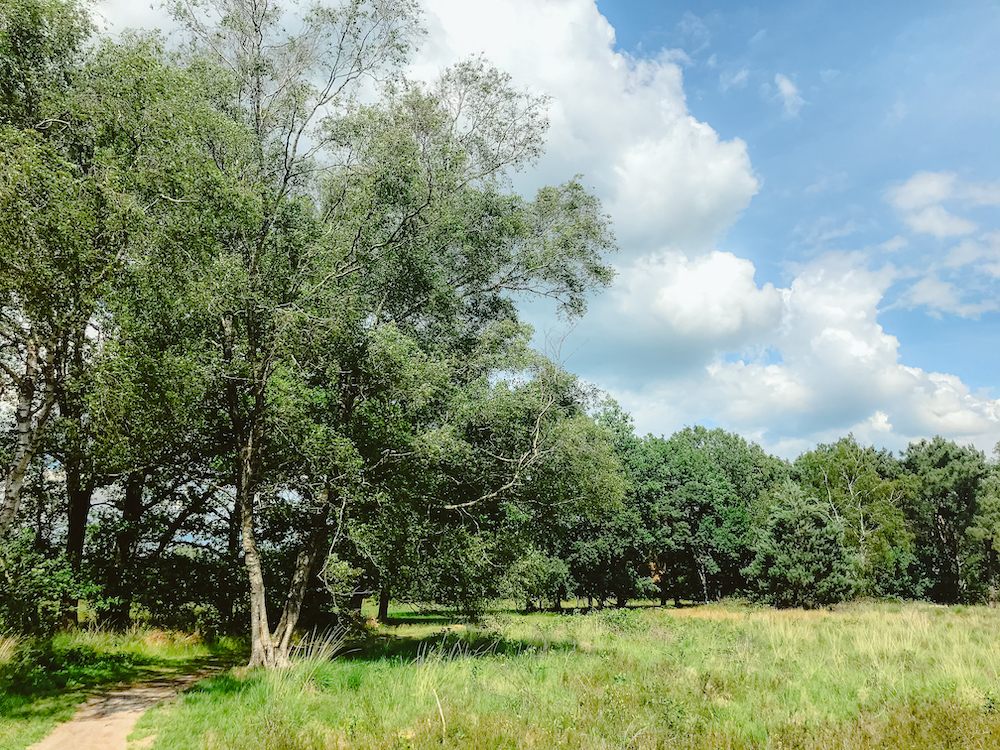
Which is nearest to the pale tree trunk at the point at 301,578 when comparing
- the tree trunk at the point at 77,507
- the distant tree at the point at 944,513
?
the tree trunk at the point at 77,507

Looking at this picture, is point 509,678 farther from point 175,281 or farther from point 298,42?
point 298,42

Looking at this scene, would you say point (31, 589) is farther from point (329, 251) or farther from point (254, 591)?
point (329, 251)

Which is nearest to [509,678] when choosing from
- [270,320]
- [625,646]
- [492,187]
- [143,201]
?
[625,646]

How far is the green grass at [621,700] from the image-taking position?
724 cm

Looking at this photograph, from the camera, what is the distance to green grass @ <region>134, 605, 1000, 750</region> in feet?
23.8

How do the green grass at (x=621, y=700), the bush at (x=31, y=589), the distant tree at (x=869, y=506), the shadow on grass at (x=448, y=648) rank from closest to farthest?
the green grass at (x=621, y=700) < the bush at (x=31, y=589) < the shadow on grass at (x=448, y=648) < the distant tree at (x=869, y=506)

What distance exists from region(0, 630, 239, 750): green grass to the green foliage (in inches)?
1020

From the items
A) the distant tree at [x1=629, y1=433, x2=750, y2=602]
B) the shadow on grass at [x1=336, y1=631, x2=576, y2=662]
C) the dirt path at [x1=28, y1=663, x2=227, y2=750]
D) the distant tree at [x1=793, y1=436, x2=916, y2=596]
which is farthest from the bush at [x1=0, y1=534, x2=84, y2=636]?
the distant tree at [x1=793, y1=436, x2=916, y2=596]

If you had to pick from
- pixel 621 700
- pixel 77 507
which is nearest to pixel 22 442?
pixel 77 507

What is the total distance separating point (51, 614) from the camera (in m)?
13.1

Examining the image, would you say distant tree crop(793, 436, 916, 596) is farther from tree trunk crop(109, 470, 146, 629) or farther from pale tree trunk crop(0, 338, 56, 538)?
pale tree trunk crop(0, 338, 56, 538)

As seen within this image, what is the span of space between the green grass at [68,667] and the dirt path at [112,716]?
209mm

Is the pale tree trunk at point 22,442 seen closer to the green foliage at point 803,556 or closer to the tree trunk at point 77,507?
the tree trunk at point 77,507

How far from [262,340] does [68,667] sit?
297 inches
